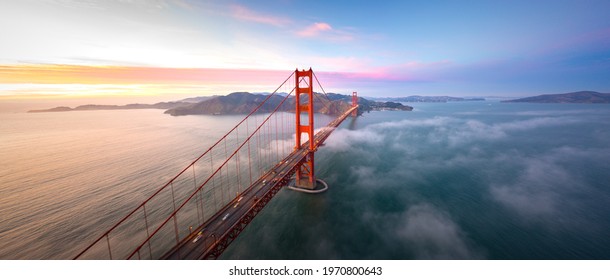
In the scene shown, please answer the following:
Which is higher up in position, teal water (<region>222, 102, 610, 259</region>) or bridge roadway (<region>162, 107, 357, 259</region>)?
bridge roadway (<region>162, 107, 357, 259</region>)

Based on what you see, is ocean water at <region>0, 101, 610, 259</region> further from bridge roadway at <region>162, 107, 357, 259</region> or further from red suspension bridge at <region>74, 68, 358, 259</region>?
A: bridge roadway at <region>162, 107, 357, 259</region>

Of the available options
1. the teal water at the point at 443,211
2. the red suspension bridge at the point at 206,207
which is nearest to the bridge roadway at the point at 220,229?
the red suspension bridge at the point at 206,207

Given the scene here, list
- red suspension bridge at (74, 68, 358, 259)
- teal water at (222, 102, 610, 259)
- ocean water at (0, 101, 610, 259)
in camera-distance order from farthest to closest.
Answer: ocean water at (0, 101, 610, 259) < teal water at (222, 102, 610, 259) < red suspension bridge at (74, 68, 358, 259)

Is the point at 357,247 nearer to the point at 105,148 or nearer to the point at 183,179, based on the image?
the point at 183,179

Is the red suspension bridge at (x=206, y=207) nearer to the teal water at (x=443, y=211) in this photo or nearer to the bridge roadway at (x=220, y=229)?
the bridge roadway at (x=220, y=229)

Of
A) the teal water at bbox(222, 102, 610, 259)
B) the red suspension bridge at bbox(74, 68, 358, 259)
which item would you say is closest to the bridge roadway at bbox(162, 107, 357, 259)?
the red suspension bridge at bbox(74, 68, 358, 259)

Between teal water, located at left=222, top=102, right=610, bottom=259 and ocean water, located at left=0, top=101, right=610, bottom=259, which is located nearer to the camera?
teal water, located at left=222, top=102, right=610, bottom=259

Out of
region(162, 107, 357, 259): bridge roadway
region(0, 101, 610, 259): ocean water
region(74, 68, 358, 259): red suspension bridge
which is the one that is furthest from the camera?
region(0, 101, 610, 259): ocean water

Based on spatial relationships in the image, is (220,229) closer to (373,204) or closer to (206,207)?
(206,207)

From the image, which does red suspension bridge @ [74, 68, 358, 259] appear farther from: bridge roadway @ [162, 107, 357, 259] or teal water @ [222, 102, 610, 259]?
teal water @ [222, 102, 610, 259]
